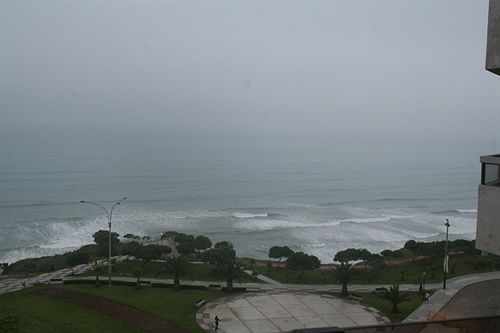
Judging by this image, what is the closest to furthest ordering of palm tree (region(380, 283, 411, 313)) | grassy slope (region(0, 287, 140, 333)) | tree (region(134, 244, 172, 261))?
grassy slope (region(0, 287, 140, 333)) → palm tree (region(380, 283, 411, 313)) → tree (region(134, 244, 172, 261))

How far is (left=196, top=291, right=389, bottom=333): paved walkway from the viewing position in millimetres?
23391

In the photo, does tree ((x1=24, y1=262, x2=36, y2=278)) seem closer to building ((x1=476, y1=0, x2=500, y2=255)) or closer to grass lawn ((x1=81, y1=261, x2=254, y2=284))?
grass lawn ((x1=81, y1=261, x2=254, y2=284))

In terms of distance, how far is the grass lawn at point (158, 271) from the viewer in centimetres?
3362

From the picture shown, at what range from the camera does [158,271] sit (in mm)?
35125

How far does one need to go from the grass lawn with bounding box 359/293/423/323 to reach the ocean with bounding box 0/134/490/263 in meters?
23.2

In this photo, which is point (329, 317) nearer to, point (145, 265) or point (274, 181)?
point (145, 265)

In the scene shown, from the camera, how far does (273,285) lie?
1276 inches

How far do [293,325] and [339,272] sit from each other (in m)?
7.27

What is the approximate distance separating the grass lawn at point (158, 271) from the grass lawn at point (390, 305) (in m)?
8.89

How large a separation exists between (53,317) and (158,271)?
1160 cm

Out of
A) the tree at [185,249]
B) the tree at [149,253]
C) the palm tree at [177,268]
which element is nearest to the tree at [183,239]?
the tree at [185,249]

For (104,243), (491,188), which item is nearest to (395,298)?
(491,188)

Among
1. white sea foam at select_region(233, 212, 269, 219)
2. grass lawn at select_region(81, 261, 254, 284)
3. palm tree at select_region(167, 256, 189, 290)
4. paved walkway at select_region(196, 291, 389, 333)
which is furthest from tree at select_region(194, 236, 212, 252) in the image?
white sea foam at select_region(233, 212, 269, 219)

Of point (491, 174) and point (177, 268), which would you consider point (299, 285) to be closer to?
point (177, 268)
